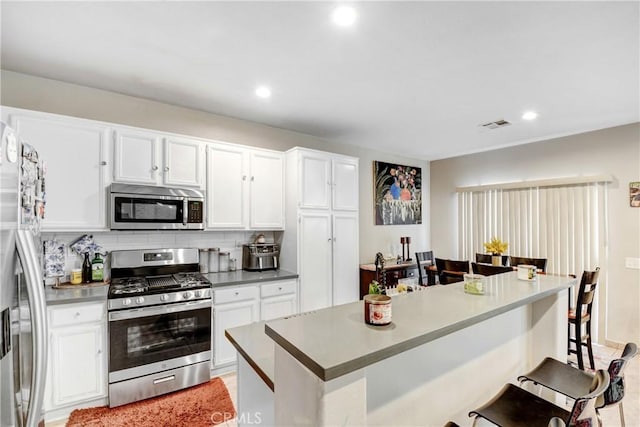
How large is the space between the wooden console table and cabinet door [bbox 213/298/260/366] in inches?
66.3

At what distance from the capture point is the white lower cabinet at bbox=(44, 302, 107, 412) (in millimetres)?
2217

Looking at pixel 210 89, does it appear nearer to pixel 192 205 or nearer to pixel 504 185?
pixel 192 205

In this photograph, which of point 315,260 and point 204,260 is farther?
point 315,260

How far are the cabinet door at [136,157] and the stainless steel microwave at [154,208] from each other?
0.29 feet

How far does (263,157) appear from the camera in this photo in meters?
3.47

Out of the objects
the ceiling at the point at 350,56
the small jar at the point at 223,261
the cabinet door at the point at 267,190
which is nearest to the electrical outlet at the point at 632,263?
the ceiling at the point at 350,56

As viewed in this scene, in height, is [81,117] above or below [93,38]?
below

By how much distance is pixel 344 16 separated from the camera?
1774mm

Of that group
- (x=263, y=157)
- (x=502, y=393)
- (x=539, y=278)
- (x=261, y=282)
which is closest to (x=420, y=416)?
(x=502, y=393)

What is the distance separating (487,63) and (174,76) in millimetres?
2459

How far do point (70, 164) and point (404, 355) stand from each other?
9.32ft

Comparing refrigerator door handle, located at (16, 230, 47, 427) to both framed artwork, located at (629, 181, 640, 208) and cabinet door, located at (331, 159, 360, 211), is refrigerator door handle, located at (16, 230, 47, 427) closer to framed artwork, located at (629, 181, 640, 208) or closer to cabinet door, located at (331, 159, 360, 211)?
cabinet door, located at (331, 159, 360, 211)

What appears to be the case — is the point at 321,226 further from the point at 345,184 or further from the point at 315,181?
→ the point at 345,184

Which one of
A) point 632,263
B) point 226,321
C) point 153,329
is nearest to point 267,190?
point 226,321
